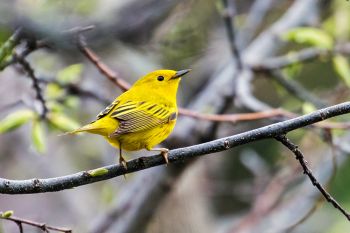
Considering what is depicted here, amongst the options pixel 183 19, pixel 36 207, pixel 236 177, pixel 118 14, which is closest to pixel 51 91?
pixel 183 19

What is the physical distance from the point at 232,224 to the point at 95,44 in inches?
153

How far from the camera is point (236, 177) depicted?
7.70m

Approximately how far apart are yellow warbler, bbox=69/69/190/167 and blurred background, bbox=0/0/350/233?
0.24 m

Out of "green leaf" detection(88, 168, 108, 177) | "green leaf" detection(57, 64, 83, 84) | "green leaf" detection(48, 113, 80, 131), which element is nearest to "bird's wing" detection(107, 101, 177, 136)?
"green leaf" detection(48, 113, 80, 131)

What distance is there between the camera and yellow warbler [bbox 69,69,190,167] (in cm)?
299

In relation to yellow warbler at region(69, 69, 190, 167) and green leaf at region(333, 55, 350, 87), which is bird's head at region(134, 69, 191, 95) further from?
green leaf at region(333, 55, 350, 87)

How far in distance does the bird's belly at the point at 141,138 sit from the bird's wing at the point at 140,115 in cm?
3

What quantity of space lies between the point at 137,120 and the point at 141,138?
9cm

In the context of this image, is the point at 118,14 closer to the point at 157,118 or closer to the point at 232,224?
the point at 157,118

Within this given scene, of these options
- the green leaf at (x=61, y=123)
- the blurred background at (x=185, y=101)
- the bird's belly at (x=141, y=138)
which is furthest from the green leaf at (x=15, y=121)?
the bird's belly at (x=141, y=138)

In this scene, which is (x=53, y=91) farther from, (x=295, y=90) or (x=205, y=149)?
(x=205, y=149)

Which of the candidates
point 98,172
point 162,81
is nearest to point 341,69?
point 162,81

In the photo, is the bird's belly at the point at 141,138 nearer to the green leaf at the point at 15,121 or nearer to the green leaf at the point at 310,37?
the green leaf at the point at 15,121

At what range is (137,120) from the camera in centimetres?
312
